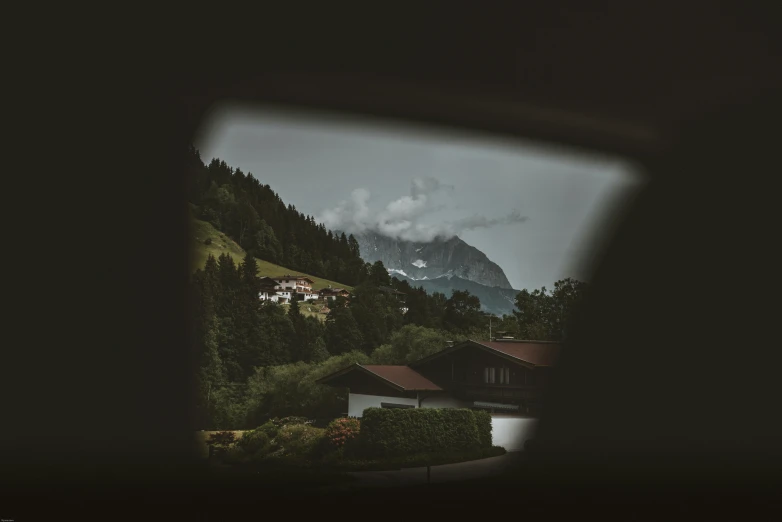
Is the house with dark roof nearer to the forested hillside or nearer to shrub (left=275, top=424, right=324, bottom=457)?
shrub (left=275, top=424, right=324, bottom=457)

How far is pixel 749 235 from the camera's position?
5016 mm

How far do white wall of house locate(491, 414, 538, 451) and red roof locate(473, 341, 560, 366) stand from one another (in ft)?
1.40

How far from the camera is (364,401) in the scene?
4.59 meters

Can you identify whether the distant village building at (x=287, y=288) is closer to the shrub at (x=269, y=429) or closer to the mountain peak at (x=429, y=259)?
the mountain peak at (x=429, y=259)

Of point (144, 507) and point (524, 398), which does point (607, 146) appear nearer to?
point (524, 398)

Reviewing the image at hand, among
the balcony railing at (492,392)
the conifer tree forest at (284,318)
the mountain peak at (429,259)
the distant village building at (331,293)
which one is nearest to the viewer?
the balcony railing at (492,392)

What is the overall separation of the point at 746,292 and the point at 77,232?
4813 mm

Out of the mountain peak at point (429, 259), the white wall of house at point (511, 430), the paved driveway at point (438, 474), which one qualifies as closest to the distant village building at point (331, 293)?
the mountain peak at point (429, 259)

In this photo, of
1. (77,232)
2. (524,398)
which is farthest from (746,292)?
(77,232)

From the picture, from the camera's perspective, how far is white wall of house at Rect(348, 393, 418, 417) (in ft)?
14.9

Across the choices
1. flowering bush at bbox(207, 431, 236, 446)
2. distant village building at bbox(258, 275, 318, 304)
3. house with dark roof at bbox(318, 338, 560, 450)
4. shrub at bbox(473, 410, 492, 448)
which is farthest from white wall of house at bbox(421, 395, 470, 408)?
flowering bush at bbox(207, 431, 236, 446)

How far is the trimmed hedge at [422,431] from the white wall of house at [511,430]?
59mm

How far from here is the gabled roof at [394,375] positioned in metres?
4.62

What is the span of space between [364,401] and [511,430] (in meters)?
1.05
